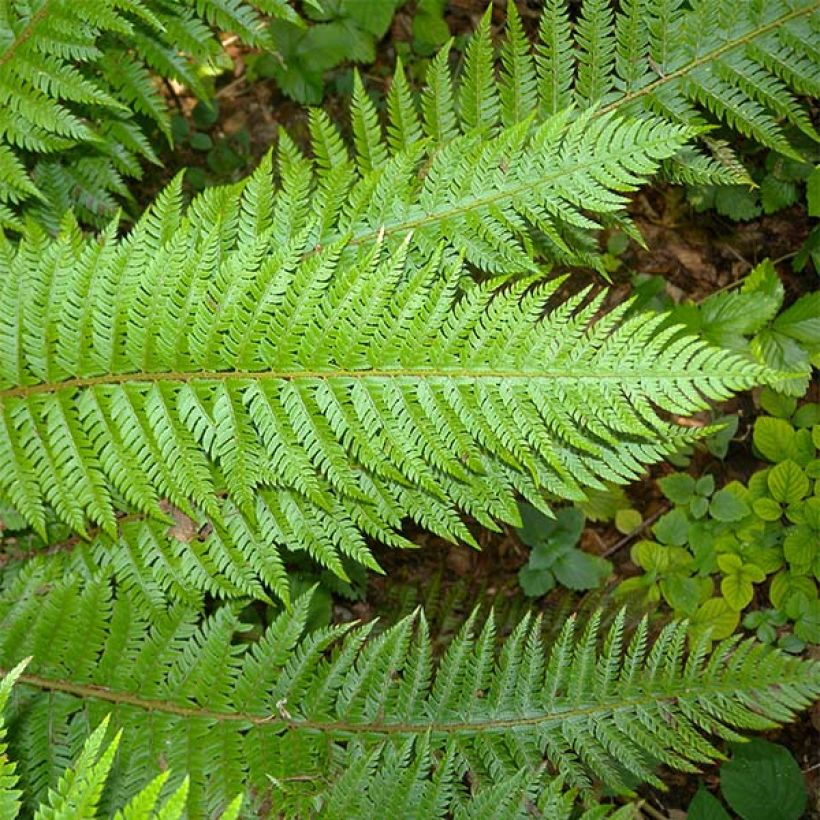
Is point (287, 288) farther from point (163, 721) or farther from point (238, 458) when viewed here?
point (163, 721)

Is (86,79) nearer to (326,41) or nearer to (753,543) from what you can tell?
(326,41)

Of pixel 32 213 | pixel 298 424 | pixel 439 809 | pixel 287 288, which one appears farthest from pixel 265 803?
pixel 32 213

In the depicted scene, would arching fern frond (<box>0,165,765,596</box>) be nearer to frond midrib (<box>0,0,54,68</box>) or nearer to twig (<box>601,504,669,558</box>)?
frond midrib (<box>0,0,54,68</box>)

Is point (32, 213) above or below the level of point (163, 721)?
above

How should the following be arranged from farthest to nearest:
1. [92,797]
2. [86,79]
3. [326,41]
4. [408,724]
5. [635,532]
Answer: [326,41], [635,532], [86,79], [408,724], [92,797]

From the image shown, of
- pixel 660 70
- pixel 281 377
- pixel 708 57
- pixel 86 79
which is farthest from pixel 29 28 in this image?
pixel 708 57

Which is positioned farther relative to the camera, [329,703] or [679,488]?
[679,488]
